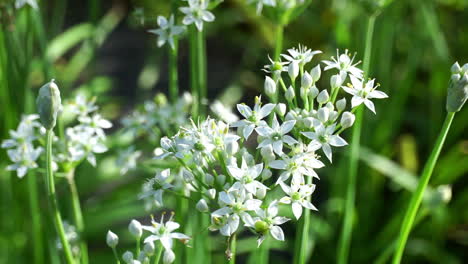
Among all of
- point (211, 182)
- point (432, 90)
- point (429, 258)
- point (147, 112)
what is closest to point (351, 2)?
point (432, 90)

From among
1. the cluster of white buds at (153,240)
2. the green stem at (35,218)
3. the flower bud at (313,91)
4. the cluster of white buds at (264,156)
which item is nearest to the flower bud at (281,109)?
the cluster of white buds at (264,156)

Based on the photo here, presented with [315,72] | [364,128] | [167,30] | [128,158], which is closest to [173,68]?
[167,30]

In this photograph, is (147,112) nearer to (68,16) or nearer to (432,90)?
(432,90)

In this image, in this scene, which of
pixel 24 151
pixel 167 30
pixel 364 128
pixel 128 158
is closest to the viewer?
pixel 24 151

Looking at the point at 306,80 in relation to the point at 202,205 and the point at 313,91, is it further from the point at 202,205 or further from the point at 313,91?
the point at 202,205

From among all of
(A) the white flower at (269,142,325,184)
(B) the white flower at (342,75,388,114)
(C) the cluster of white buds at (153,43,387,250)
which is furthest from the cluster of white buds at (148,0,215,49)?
(A) the white flower at (269,142,325,184)

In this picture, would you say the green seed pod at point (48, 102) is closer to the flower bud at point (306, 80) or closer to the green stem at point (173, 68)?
the flower bud at point (306, 80)
